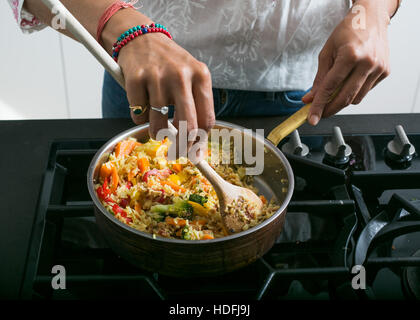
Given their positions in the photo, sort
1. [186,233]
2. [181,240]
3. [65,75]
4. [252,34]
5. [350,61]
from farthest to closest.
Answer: [65,75]
[252,34]
[350,61]
[186,233]
[181,240]

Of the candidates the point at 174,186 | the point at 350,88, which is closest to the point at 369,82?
the point at 350,88

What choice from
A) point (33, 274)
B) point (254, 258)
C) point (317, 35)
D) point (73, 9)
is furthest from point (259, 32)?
point (33, 274)

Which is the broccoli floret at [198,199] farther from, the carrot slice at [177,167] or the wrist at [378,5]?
the wrist at [378,5]

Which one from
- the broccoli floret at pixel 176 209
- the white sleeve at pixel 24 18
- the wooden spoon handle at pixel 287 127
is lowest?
the broccoli floret at pixel 176 209

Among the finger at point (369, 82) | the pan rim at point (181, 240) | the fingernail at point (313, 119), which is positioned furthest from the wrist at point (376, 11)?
the pan rim at point (181, 240)

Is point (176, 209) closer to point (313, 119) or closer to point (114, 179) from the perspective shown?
point (114, 179)

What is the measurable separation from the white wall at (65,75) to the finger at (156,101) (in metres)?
1.48

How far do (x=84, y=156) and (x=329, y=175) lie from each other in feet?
1.69

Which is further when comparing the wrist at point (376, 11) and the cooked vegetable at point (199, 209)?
the wrist at point (376, 11)

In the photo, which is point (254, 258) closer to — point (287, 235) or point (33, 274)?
point (287, 235)

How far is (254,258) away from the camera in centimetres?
71

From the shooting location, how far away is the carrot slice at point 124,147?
0.86 m

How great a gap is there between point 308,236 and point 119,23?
52 cm

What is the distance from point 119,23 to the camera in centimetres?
75
